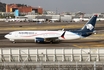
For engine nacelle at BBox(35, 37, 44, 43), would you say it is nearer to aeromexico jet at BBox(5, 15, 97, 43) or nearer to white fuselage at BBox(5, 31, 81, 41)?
aeromexico jet at BBox(5, 15, 97, 43)

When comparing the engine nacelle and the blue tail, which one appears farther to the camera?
the blue tail

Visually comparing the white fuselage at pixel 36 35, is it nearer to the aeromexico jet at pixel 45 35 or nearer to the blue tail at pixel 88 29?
the aeromexico jet at pixel 45 35

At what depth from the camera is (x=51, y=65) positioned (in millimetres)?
21797

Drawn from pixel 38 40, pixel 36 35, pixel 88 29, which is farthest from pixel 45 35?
pixel 88 29

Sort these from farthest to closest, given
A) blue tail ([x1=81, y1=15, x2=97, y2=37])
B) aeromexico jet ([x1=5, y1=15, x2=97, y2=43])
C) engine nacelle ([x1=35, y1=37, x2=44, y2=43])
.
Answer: blue tail ([x1=81, y1=15, x2=97, y2=37]) < aeromexico jet ([x1=5, y1=15, x2=97, y2=43]) < engine nacelle ([x1=35, y1=37, x2=44, y2=43])

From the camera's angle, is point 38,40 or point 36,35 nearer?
point 38,40

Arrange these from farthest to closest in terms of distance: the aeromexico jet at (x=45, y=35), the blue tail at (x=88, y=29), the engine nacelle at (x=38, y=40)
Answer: the blue tail at (x=88, y=29)
the aeromexico jet at (x=45, y=35)
the engine nacelle at (x=38, y=40)

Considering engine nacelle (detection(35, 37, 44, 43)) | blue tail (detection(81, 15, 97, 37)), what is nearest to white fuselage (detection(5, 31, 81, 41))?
engine nacelle (detection(35, 37, 44, 43))

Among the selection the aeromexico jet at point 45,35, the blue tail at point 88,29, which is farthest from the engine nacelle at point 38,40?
the blue tail at point 88,29

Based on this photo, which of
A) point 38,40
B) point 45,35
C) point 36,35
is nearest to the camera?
point 38,40

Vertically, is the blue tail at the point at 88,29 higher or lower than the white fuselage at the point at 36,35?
higher

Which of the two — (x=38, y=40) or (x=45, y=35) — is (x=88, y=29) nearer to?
(x=45, y=35)

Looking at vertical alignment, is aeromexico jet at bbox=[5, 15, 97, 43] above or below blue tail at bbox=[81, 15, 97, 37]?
below

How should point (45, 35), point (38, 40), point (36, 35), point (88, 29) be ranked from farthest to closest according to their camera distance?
point (88, 29) → point (45, 35) → point (36, 35) → point (38, 40)
